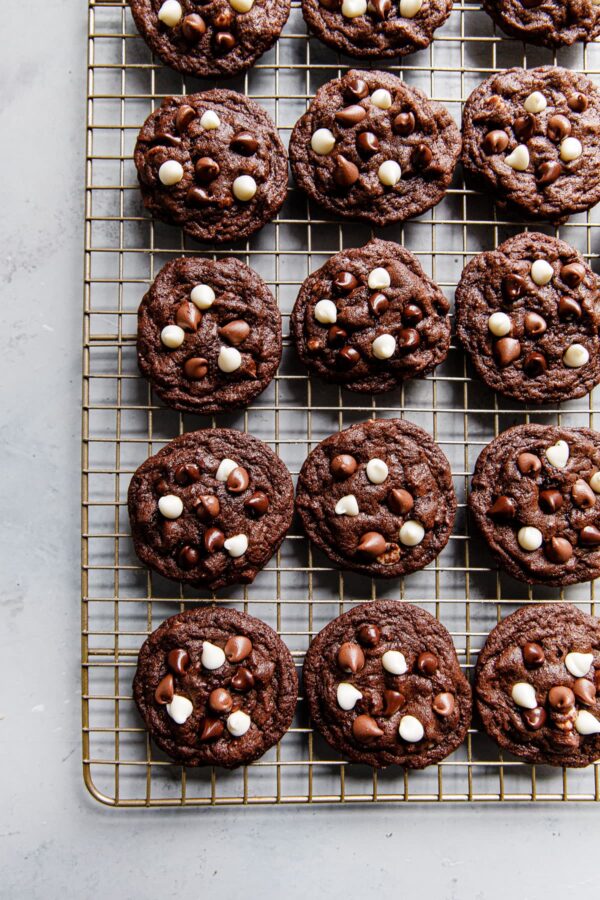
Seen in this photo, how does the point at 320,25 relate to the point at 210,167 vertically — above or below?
above


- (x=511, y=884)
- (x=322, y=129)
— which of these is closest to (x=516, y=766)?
(x=511, y=884)

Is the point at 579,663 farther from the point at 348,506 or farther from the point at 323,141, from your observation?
the point at 323,141

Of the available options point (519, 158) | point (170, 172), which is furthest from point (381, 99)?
point (170, 172)

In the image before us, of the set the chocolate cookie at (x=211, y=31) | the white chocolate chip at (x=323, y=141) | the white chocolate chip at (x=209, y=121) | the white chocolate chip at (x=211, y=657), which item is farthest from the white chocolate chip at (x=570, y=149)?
the white chocolate chip at (x=211, y=657)

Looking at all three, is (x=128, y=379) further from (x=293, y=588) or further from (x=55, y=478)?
(x=293, y=588)

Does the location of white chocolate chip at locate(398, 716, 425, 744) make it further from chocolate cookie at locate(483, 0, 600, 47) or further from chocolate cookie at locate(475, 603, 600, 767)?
chocolate cookie at locate(483, 0, 600, 47)

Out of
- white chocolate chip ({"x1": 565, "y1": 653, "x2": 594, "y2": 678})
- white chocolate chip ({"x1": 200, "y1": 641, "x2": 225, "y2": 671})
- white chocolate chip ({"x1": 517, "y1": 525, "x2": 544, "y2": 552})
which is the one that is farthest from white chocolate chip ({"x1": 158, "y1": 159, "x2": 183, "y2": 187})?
white chocolate chip ({"x1": 565, "y1": 653, "x2": 594, "y2": 678})
